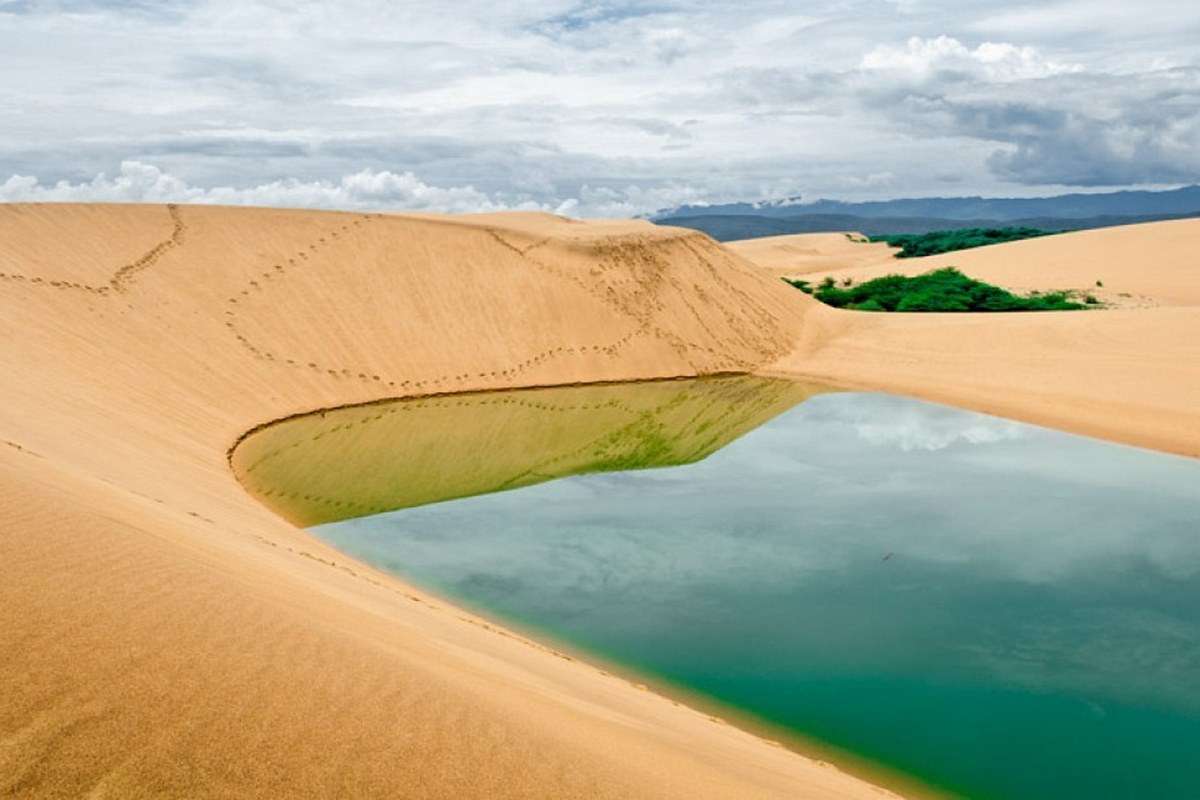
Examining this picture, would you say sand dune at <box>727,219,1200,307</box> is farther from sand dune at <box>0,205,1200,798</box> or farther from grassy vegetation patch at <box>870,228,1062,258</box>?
grassy vegetation patch at <box>870,228,1062,258</box>

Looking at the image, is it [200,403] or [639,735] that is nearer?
[639,735]

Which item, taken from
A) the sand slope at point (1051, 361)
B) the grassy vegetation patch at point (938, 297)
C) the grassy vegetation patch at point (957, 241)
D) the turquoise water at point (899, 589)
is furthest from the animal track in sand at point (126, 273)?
the grassy vegetation patch at point (957, 241)

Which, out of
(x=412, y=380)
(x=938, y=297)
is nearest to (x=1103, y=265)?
(x=938, y=297)

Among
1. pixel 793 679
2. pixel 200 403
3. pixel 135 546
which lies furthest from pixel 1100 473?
pixel 200 403

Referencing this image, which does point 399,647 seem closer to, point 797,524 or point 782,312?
point 797,524

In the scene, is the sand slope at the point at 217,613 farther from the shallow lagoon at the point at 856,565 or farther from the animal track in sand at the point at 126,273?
the shallow lagoon at the point at 856,565

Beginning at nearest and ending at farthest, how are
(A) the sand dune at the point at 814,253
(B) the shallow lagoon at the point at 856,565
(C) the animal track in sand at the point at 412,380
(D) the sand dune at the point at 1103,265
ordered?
(B) the shallow lagoon at the point at 856,565 → (C) the animal track in sand at the point at 412,380 → (D) the sand dune at the point at 1103,265 → (A) the sand dune at the point at 814,253
